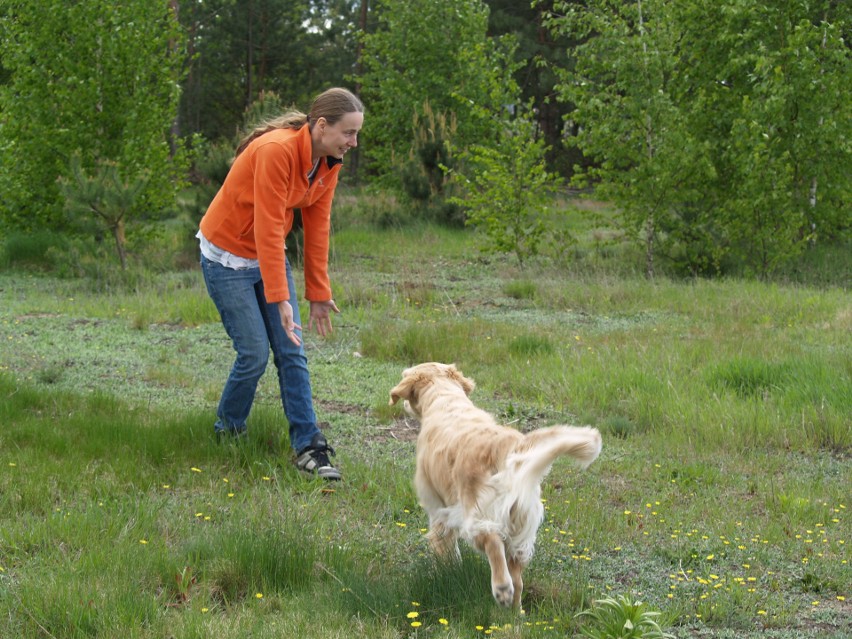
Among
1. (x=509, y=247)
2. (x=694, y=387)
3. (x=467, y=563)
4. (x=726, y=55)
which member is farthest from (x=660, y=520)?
(x=726, y=55)

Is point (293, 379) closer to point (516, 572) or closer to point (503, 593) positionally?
point (516, 572)

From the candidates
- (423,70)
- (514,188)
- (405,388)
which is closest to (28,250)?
(514,188)

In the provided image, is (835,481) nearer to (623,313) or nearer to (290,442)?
(290,442)

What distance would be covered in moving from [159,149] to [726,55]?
29.4ft

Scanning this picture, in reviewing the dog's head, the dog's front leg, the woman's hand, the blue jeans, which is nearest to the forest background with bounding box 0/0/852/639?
the dog's front leg

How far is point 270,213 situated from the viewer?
5.00 m

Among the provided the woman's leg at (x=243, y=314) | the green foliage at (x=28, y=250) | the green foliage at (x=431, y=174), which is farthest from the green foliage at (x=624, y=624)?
the green foliage at (x=431, y=174)

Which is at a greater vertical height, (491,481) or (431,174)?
(431,174)

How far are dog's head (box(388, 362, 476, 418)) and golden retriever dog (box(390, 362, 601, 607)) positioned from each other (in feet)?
1.45

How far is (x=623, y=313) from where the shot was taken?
1079 cm

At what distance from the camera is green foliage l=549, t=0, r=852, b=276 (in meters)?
13.4

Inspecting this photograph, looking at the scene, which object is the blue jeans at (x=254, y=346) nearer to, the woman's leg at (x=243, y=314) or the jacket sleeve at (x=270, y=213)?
the woman's leg at (x=243, y=314)

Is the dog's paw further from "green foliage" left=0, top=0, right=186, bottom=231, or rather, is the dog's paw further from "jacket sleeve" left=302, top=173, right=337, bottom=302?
"green foliage" left=0, top=0, right=186, bottom=231

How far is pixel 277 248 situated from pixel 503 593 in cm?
229
